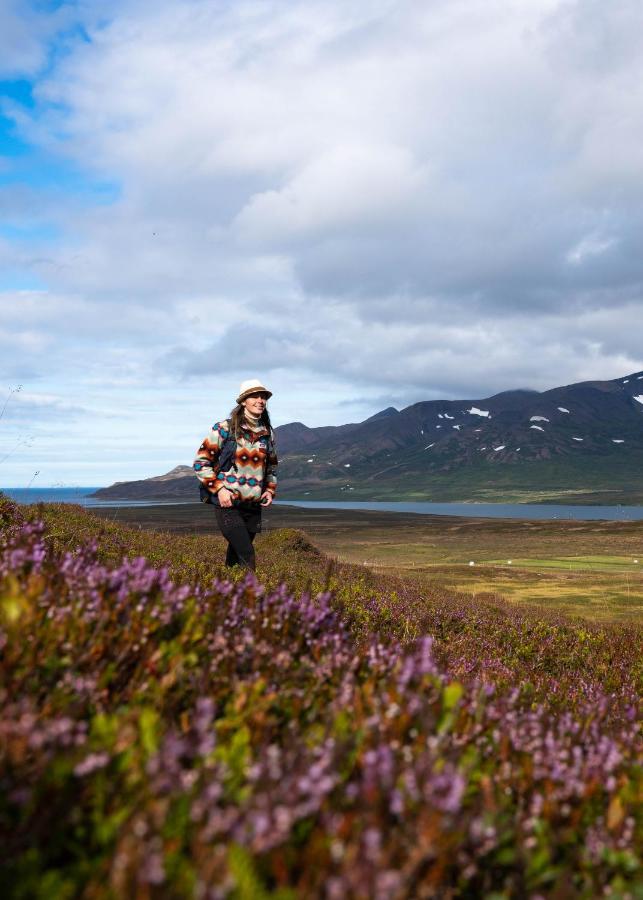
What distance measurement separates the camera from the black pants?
9.08 meters

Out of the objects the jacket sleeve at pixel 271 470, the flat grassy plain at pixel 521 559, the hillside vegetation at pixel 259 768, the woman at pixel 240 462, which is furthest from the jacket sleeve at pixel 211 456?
the flat grassy plain at pixel 521 559

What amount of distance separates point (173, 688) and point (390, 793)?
1.34 m

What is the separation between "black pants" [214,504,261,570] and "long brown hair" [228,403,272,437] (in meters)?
1.13

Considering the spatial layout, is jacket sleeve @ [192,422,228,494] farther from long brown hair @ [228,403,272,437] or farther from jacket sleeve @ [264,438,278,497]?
jacket sleeve @ [264,438,278,497]

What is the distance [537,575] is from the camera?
111ft

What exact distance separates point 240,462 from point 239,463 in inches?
0.8

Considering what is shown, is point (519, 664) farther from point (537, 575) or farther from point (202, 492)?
point (537, 575)

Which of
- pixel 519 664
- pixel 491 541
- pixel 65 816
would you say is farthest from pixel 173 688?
pixel 491 541

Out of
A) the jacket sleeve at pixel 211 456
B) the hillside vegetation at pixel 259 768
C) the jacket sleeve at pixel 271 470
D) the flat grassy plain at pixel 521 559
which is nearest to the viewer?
the hillside vegetation at pixel 259 768

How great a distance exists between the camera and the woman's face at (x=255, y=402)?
29.2 ft

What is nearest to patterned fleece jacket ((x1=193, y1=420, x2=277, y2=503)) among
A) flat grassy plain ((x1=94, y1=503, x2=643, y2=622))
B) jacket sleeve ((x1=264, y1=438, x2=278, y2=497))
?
jacket sleeve ((x1=264, y1=438, x2=278, y2=497))

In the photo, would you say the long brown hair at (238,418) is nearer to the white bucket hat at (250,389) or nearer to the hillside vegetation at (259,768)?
the white bucket hat at (250,389)

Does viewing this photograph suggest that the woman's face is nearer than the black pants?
Yes

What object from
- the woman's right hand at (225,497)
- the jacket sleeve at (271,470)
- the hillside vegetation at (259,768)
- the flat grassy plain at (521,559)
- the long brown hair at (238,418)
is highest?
the long brown hair at (238,418)
